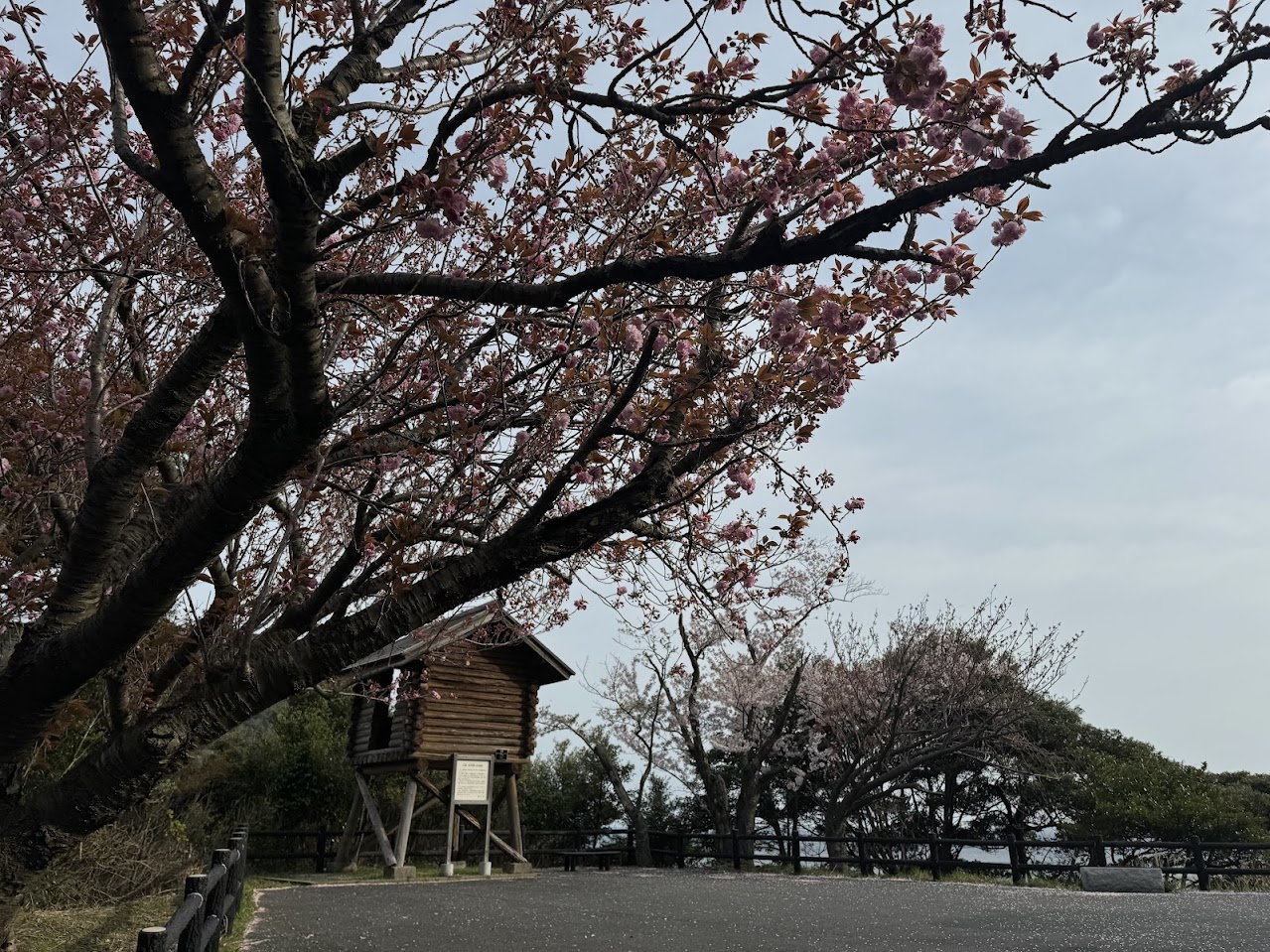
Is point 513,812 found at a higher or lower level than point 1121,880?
higher

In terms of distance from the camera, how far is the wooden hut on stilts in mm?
15602

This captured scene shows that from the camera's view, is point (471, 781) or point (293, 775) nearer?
point (471, 781)

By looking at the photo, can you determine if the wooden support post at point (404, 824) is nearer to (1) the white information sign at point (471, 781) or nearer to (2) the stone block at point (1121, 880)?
(1) the white information sign at point (471, 781)

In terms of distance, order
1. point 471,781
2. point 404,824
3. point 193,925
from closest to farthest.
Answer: point 193,925 → point 404,824 → point 471,781

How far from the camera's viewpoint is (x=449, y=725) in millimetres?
16141

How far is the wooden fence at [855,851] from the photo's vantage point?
1617 centimetres

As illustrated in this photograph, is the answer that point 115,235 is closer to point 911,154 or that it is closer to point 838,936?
point 911,154

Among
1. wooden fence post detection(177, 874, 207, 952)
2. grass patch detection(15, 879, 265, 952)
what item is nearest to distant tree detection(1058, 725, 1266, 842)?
grass patch detection(15, 879, 265, 952)

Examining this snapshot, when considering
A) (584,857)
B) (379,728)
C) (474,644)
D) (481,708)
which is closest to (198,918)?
(474,644)

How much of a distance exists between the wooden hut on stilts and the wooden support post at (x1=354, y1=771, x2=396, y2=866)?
0.02 metres

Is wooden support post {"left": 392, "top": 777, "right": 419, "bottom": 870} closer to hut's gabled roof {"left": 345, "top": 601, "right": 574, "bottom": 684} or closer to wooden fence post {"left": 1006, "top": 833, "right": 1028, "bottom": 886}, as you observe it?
hut's gabled roof {"left": 345, "top": 601, "right": 574, "bottom": 684}

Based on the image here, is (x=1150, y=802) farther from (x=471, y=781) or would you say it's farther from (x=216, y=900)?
(x=216, y=900)

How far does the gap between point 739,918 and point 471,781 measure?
747cm

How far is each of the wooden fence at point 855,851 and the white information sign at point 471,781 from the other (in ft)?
10.2
